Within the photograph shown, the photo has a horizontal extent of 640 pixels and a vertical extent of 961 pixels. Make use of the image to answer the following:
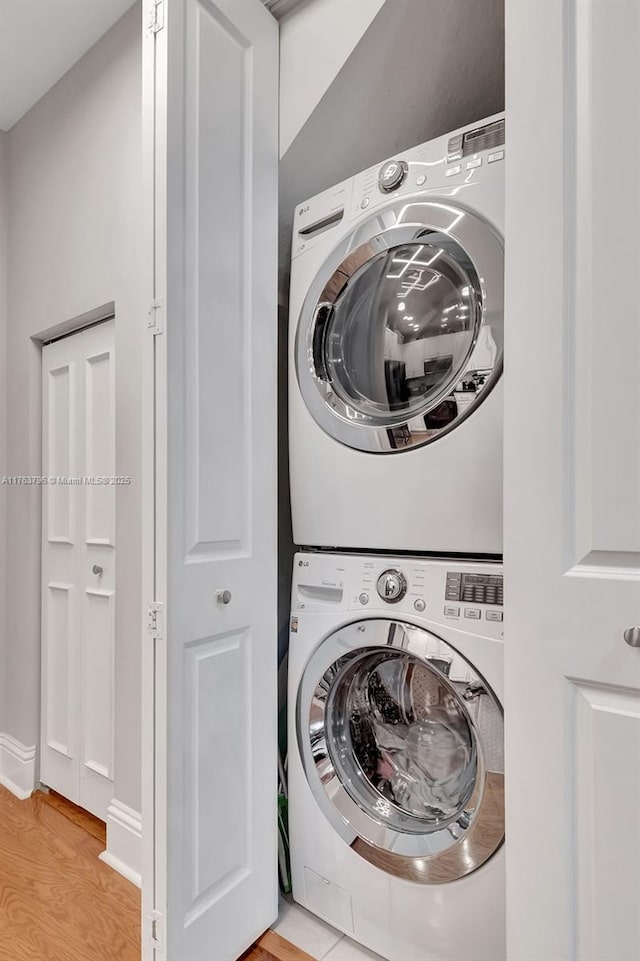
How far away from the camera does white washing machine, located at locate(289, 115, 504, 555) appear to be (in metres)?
1.17

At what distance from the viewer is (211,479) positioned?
4.32 feet

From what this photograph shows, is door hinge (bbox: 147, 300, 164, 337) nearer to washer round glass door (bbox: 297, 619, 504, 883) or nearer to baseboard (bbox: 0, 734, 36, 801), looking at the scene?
washer round glass door (bbox: 297, 619, 504, 883)

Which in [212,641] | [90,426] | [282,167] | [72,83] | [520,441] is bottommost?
[212,641]

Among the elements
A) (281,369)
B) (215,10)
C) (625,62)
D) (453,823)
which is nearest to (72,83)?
(215,10)

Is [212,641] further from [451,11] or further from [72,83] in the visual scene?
[72,83]

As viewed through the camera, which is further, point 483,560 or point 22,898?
point 22,898

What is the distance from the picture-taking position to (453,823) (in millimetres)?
1172

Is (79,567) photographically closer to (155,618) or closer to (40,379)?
(40,379)

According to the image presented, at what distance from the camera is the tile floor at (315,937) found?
4.44ft

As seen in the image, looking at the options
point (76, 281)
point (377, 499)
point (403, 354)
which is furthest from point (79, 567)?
point (403, 354)

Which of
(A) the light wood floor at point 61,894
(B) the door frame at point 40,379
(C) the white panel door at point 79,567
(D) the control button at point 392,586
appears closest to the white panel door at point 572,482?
(D) the control button at point 392,586

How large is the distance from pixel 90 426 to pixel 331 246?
46.2 inches

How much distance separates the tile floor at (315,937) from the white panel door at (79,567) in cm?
78

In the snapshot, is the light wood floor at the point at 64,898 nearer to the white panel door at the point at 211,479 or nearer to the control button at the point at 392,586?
the white panel door at the point at 211,479
